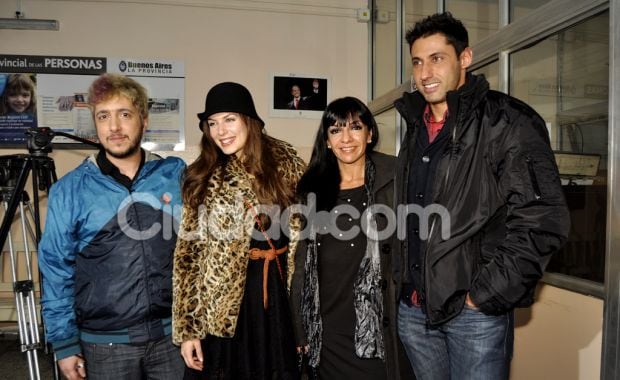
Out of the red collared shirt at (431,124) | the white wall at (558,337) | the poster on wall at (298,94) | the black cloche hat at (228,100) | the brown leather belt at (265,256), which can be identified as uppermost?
the poster on wall at (298,94)

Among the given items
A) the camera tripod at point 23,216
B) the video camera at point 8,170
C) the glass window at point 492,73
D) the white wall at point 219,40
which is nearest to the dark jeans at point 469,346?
the glass window at point 492,73

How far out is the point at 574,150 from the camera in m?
1.72

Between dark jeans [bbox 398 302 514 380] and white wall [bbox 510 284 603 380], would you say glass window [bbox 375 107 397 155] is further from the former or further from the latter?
dark jeans [bbox 398 302 514 380]

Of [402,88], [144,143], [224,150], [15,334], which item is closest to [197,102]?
[144,143]

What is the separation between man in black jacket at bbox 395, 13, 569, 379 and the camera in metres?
1.08

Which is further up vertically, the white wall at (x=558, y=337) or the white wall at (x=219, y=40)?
the white wall at (x=219, y=40)

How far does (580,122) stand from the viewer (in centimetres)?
170

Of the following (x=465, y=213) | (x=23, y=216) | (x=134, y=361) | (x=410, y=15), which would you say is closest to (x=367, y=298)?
(x=465, y=213)

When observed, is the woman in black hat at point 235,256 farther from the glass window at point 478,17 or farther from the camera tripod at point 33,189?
the glass window at point 478,17

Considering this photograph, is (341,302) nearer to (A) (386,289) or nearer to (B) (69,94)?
(A) (386,289)

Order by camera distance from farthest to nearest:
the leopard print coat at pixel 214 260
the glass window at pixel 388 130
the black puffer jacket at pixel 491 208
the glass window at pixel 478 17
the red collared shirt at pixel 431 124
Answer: the glass window at pixel 388 130 → the glass window at pixel 478 17 → the leopard print coat at pixel 214 260 → the red collared shirt at pixel 431 124 → the black puffer jacket at pixel 491 208

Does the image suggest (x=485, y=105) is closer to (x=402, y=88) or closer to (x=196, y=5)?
(x=402, y=88)

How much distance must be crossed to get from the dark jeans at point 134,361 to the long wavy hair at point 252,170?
0.51m

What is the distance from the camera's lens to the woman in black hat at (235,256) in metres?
1.51
